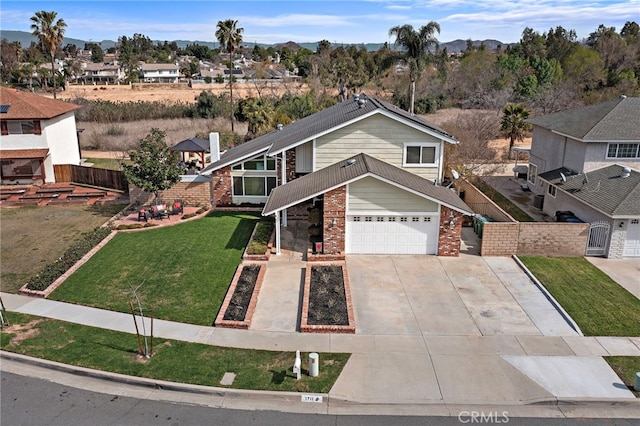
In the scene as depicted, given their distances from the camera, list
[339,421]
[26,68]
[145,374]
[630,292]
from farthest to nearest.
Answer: [26,68] → [630,292] → [145,374] → [339,421]

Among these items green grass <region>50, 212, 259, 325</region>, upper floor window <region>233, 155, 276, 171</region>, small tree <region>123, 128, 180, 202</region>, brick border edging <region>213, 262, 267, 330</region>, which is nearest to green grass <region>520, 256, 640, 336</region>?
brick border edging <region>213, 262, 267, 330</region>

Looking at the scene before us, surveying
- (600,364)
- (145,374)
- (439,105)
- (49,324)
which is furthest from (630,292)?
(439,105)

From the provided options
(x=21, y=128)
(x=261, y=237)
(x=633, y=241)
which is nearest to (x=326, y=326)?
(x=261, y=237)

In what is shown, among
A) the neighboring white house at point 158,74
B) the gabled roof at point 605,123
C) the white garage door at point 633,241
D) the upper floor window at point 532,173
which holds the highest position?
the neighboring white house at point 158,74

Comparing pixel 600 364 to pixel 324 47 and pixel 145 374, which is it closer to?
pixel 145 374

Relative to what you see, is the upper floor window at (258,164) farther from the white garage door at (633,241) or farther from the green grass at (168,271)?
the white garage door at (633,241)

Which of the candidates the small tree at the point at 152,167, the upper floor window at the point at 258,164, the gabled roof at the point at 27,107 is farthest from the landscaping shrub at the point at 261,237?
the gabled roof at the point at 27,107
